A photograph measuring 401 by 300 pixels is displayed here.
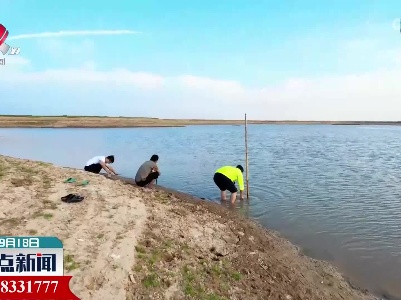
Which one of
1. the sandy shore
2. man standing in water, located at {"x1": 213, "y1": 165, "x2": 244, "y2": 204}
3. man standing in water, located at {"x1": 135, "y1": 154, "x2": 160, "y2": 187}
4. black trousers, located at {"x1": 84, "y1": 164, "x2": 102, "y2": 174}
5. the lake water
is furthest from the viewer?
black trousers, located at {"x1": 84, "y1": 164, "x2": 102, "y2": 174}

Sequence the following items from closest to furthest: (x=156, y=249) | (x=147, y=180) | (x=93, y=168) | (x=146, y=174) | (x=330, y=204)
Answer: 1. (x=156, y=249)
2. (x=146, y=174)
3. (x=147, y=180)
4. (x=330, y=204)
5. (x=93, y=168)

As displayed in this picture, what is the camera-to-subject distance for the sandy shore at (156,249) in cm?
545

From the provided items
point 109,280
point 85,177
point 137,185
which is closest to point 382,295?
point 109,280

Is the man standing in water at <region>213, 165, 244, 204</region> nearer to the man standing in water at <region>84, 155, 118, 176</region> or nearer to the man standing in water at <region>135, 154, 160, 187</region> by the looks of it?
the man standing in water at <region>135, 154, 160, 187</region>

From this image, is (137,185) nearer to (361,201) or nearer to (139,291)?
(139,291)

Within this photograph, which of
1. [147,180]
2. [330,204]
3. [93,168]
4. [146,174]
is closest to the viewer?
[146,174]

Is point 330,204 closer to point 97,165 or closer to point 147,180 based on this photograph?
point 147,180

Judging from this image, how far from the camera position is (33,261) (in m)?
5.23

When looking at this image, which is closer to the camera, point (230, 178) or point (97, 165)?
point (230, 178)

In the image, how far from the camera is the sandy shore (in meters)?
5.45

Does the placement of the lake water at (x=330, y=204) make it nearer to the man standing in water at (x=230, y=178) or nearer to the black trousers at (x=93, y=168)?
the man standing in water at (x=230, y=178)

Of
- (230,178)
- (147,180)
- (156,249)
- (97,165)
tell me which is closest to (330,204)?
(230,178)

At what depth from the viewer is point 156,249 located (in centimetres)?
648

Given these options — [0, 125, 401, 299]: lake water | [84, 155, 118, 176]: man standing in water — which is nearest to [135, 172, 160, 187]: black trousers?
[84, 155, 118, 176]: man standing in water
